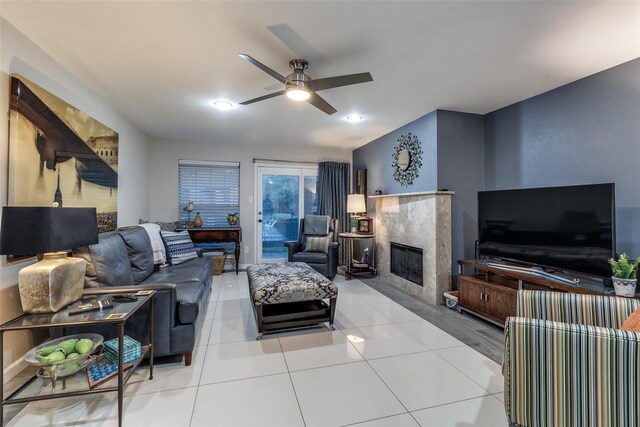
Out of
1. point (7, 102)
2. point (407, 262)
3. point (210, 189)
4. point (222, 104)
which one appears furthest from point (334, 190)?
point (7, 102)

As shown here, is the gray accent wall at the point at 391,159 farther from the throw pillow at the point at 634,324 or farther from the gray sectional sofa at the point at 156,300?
the gray sectional sofa at the point at 156,300

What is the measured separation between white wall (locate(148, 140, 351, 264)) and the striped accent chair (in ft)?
15.5

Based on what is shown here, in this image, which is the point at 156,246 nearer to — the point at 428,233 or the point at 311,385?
the point at 311,385

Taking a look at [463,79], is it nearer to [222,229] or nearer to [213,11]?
[213,11]

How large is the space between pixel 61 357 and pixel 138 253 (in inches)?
52.2

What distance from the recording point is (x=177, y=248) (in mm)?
3408

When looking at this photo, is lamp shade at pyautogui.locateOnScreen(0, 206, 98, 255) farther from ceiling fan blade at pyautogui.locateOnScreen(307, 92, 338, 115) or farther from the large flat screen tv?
the large flat screen tv

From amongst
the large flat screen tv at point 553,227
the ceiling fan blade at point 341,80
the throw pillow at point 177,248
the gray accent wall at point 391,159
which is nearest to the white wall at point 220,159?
the gray accent wall at point 391,159

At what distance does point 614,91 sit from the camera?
7.72 ft

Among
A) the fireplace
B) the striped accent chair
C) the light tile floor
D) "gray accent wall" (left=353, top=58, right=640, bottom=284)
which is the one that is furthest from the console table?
the striped accent chair

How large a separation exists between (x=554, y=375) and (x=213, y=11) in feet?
8.27

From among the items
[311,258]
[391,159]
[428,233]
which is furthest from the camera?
[391,159]

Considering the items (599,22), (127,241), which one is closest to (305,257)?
(127,241)

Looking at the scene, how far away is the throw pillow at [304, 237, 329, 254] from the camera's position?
4527 millimetres
